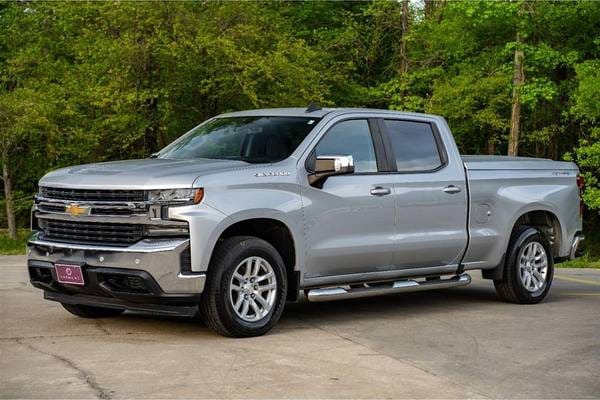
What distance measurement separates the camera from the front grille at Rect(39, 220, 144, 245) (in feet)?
27.6

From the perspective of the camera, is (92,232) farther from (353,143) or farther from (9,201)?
(9,201)

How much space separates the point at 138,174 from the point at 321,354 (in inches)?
78.6

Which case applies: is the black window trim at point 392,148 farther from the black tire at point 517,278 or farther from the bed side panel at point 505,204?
the black tire at point 517,278

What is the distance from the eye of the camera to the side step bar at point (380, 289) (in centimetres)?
930

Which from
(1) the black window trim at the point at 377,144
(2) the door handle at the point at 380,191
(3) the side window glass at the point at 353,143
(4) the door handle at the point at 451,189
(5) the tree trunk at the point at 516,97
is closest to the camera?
(3) the side window glass at the point at 353,143

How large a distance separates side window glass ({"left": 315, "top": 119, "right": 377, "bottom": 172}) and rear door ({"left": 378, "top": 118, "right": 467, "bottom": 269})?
219 mm

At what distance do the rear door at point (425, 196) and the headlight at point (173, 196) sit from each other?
2.32 m

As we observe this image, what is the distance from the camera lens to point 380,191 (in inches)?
384

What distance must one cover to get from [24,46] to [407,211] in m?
39.2

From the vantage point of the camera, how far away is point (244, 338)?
863 centimetres

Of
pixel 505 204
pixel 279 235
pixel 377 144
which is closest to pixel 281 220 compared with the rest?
pixel 279 235

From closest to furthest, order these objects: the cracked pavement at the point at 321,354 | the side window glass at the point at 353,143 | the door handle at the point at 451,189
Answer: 1. the cracked pavement at the point at 321,354
2. the side window glass at the point at 353,143
3. the door handle at the point at 451,189

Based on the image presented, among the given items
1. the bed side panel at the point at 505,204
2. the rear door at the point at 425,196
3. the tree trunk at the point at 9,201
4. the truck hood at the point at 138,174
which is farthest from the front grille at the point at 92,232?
the tree trunk at the point at 9,201

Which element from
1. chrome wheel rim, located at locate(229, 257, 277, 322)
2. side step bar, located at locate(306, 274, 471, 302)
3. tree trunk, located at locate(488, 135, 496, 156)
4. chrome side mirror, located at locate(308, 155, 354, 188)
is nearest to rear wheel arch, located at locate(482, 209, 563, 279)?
side step bar, located at locate(306, 274, 471, 302)
